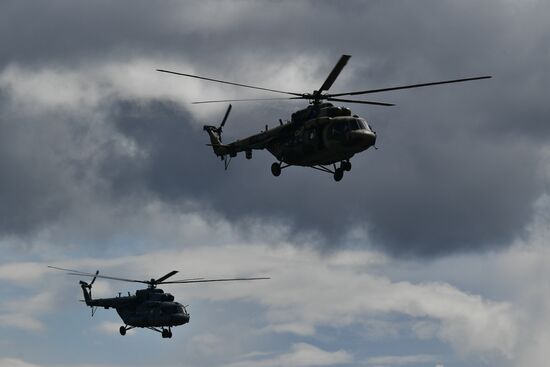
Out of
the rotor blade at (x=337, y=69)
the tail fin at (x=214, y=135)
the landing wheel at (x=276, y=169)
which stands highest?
the tail fin at (x=214, y=135)

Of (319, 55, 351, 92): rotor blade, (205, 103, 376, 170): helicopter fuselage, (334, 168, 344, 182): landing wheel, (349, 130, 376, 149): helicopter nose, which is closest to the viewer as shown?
(319, 55, 351, 92): rotor blade

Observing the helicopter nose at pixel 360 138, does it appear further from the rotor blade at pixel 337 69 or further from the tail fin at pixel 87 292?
the tail fin at pixel 87 292

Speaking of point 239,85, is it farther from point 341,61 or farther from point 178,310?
point 178,310

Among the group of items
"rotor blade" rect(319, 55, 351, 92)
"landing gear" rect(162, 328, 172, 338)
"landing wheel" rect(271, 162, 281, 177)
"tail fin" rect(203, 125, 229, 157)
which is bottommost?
"landing gear" rect(162, 328, 172, 338)

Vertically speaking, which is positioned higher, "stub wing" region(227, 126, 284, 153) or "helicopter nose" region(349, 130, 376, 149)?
"stub wing" region(227, 126, 284, 153)

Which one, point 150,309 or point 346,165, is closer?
point 346,165

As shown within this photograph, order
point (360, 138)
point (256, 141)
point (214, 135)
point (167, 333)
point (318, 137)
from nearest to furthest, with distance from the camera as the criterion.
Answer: point (360, 138) → point (318, 137) → point (256, 141) → point (214, 135) → point (167, 333)

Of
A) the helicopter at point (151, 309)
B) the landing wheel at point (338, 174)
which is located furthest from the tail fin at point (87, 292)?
the landing wheel at point (338, 174)

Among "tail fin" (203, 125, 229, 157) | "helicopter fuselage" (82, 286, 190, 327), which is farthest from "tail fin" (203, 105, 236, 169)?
"helicopter fuselage" (82, 286, 190, 327)

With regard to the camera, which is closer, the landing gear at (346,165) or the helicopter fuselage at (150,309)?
the landing gear at (346,165)

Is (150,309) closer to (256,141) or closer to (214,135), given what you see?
(214,135)

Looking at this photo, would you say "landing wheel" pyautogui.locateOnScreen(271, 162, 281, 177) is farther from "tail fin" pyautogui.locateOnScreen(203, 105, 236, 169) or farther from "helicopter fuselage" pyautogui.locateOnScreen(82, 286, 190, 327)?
"helicopter fuselage" pyautogui.locateOnScreen(82, 286, 190, 327)

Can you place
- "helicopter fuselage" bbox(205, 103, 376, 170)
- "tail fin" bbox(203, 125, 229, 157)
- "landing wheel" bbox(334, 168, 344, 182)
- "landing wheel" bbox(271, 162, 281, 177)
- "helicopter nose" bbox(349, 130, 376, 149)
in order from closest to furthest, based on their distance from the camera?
"helicopter nose" bbox(349, 130, 376, 149) → "helicopter fuselage" bbox(205, 103, 376, 170) → "landing wheel" bbox(334, 168, 344, 182) → "landing wheel" bbox(271, 162, 281, 177) → "tail fin" bbox(203, 125, 229, 157)

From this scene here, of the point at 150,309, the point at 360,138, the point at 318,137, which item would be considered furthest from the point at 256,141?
the point at 150,309
